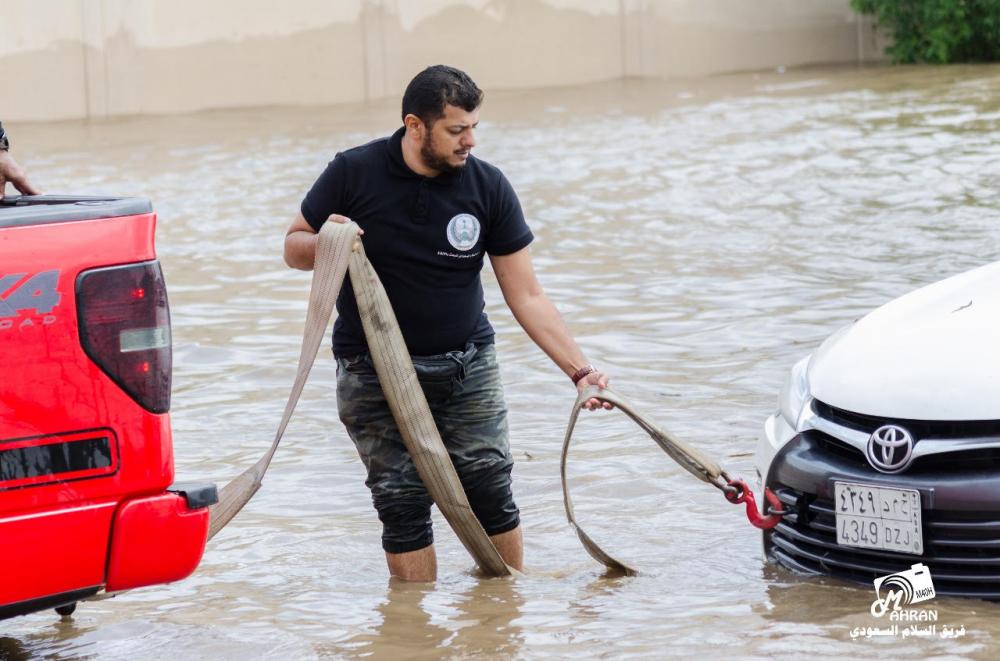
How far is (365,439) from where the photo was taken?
5297mm

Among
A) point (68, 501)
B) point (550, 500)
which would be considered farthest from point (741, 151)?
point (68, 501)

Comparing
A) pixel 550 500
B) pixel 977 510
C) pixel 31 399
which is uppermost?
pixel 31 399

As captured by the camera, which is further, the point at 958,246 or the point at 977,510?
the point at 958,246

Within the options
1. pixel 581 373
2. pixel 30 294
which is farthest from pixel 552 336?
pixel 30 294

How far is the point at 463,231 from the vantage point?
5.14m

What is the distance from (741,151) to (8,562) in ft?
47.0

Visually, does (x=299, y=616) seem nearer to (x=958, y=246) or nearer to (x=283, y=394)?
(x=283, y=394)

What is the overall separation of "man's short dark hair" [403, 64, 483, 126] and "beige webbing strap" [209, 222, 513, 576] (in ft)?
1.47

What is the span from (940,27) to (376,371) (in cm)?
2260

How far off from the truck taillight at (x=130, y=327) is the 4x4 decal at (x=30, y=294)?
0.06m

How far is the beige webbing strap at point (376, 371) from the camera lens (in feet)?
16.1

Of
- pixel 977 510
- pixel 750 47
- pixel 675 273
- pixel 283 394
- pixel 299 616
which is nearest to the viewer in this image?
pixel 977 510

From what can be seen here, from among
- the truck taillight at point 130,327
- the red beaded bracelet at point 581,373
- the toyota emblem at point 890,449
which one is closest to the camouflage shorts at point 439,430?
the red beaded bracelet at point 581,373

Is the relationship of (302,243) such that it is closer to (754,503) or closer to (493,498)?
(493,498)
